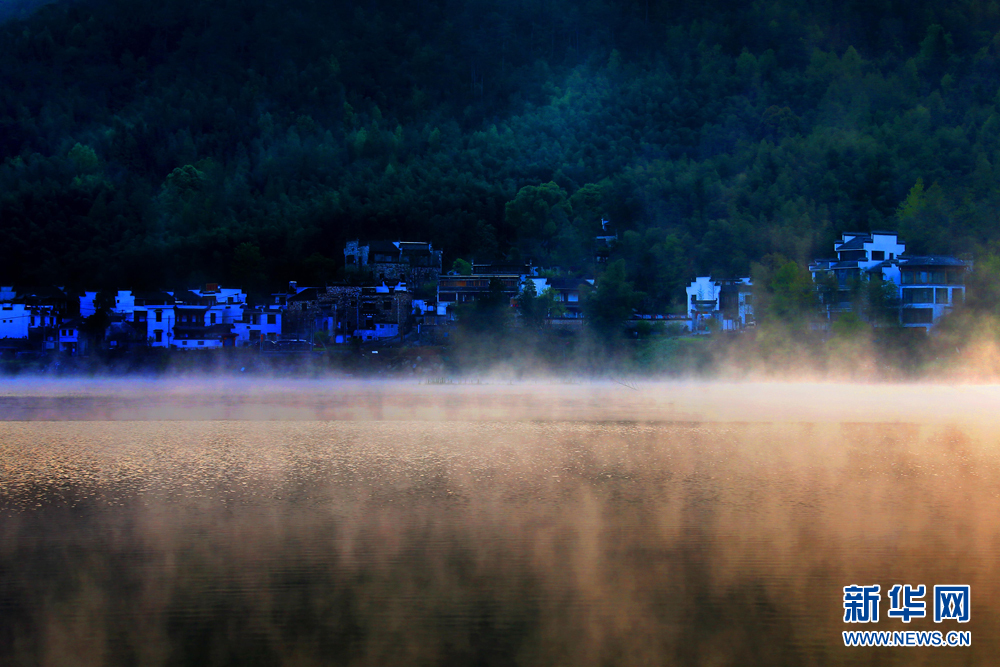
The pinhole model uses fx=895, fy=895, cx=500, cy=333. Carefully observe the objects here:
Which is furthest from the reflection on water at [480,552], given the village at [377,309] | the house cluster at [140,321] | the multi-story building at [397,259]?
the multi-story building at [397,259]

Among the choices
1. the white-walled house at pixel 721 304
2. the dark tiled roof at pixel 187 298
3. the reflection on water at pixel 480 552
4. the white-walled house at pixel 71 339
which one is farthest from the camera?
the dark tiled roof at pixel 187 298

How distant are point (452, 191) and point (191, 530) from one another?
5847cm

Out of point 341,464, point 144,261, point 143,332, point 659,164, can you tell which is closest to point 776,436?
point 341,464

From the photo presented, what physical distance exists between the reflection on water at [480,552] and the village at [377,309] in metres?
23.4

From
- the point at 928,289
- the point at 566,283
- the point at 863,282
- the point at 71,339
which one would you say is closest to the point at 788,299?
the point at 863,282

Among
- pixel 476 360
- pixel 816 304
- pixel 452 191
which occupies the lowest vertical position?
pixel 476 360

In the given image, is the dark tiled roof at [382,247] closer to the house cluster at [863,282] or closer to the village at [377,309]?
the village at [377,309]

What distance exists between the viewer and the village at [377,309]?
39.6m

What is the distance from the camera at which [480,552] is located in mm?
10414

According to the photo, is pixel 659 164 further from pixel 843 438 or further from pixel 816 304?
pixel 843 438

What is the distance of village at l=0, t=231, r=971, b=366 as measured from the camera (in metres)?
39.6

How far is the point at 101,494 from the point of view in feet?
45.2

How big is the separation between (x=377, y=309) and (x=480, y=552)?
116ft

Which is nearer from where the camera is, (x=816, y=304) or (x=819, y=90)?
(x=816, y=304)
